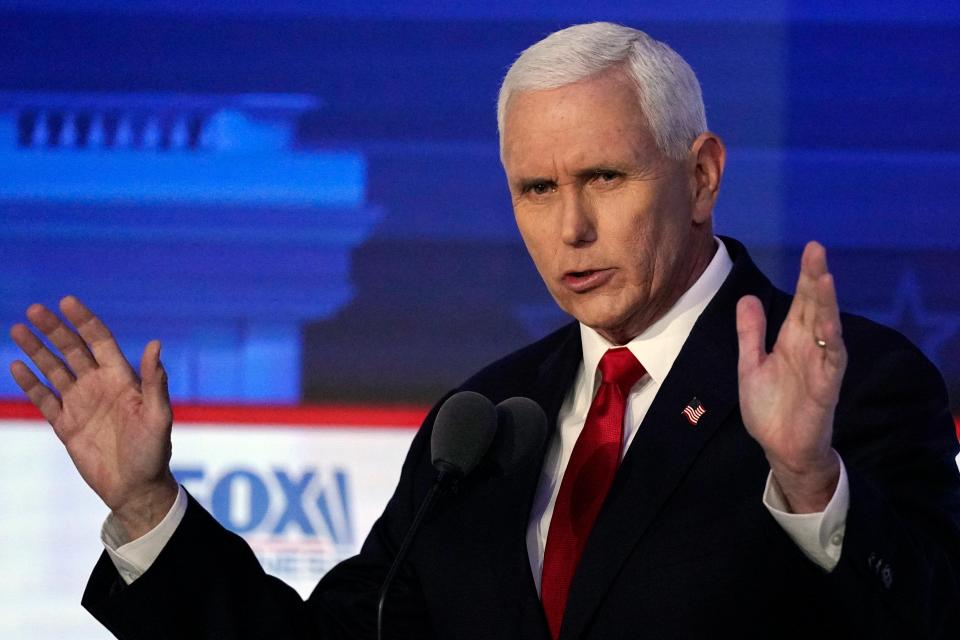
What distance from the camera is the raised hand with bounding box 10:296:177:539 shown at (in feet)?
6.57

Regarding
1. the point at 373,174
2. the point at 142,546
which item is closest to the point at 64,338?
the point at 142,546

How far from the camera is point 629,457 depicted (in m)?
2.07

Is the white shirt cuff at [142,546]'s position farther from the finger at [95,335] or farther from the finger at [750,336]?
the finger at [750,336]

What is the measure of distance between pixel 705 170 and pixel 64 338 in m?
1.06

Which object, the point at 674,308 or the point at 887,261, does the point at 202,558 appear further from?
the point at 887,261

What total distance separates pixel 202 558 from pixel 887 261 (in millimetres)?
1887

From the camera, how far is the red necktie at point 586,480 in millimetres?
2074

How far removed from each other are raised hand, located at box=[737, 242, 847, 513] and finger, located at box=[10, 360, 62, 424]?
101 centimetres

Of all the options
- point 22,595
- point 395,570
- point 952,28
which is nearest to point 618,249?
point 395,570

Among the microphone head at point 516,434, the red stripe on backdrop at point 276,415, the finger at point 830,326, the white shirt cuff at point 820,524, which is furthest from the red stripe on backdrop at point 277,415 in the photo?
the finger at point 830,326

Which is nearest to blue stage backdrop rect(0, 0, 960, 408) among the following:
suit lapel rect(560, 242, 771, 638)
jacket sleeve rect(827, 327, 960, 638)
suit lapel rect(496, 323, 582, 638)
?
suit lapel rect(496, 323, 582, 638)

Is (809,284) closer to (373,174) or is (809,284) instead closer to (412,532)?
(412,532)

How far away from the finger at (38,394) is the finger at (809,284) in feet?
3.54

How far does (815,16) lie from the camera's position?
3.31 m
